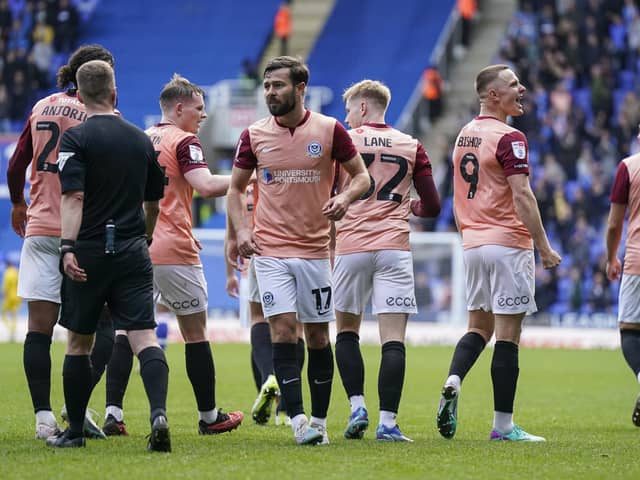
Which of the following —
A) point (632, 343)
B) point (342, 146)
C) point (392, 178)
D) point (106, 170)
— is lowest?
point (632, 343)

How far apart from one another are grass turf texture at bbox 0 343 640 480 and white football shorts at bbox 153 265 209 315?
0.87 m

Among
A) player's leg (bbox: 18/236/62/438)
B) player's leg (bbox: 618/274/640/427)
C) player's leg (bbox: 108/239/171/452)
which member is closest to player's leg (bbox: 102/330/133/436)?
player's leg (bbox: 18/236/62/438)

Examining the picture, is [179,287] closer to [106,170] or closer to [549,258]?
[106,170]

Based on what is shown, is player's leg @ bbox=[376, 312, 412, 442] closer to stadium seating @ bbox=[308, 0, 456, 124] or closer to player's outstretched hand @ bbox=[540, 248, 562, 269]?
player's outstretched hand @ bbox=[540, 248, 562, 269]

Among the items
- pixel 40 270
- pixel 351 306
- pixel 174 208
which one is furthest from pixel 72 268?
pixel 351 306

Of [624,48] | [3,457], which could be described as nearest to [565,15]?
[624,48]

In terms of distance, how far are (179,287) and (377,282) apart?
1353mm

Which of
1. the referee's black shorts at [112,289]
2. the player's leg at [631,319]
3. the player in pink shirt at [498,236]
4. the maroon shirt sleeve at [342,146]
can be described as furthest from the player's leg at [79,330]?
the player's leg at [631,319]

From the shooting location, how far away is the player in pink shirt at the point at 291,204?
319 inches

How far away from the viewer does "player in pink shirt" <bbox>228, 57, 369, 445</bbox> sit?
8.10m

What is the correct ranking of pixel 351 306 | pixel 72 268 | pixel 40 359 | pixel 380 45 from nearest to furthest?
1. pixel 72 268
2. pixel 40 359
3. pixel 351 306
4. pixel 380 45

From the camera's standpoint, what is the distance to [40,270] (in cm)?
855

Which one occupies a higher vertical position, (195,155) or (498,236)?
(195,155)

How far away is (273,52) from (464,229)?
28166mm
